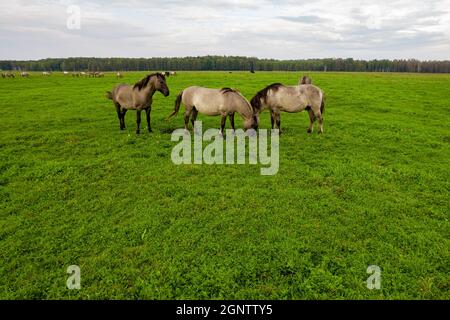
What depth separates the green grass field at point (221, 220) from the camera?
19.3 feet

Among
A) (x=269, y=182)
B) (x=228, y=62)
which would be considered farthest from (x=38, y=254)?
(x=228, y=62)

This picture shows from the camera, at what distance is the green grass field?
19.3 feet

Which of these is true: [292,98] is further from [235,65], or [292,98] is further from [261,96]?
[235,65]

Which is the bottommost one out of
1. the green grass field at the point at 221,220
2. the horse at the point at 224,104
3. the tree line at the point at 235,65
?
the green grass field at the point at 221,220

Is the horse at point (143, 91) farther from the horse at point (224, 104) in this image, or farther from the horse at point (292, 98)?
the horse at point (292, 98)

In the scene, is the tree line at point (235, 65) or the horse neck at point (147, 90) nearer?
the horse neck at point (147, 90)

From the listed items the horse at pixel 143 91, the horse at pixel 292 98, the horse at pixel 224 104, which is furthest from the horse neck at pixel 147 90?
the horse at pixel 292 98
